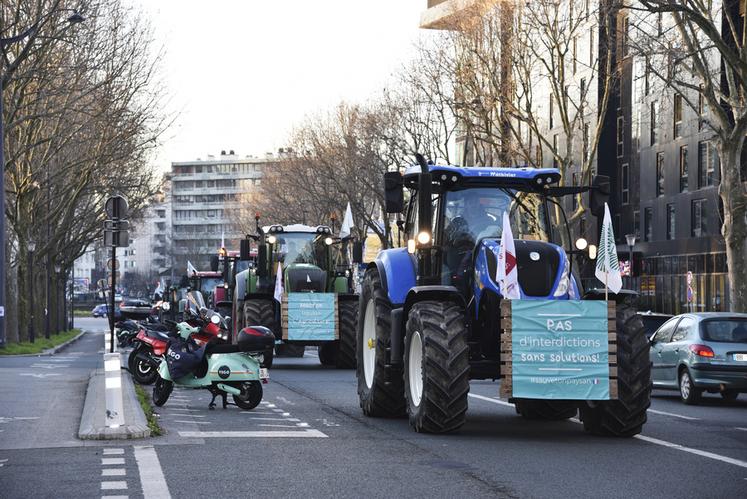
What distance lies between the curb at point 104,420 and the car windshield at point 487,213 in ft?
12.7

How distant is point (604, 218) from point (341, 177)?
54.4 m

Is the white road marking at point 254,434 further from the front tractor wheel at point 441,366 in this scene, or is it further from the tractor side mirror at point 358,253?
the tractor side mirror at point 358,253

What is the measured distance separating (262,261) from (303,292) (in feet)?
4.15

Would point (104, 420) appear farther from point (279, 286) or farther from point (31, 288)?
point (31, 288)

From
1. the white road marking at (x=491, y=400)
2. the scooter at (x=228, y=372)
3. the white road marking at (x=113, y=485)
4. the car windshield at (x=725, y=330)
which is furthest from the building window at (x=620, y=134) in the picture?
the white road marking at (x=113, y=485)

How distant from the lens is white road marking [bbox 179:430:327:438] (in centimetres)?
1396

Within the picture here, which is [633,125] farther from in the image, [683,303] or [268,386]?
[268,386]

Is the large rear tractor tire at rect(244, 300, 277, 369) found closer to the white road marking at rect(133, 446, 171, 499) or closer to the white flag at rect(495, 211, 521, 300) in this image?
the white flag at rect(495, 211, 521, 300)

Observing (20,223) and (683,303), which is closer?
(20,223)

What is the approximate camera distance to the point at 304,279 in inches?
1209

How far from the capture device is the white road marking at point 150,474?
384 inches

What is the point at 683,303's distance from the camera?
2344 inches

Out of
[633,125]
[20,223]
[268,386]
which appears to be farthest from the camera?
[633,125]

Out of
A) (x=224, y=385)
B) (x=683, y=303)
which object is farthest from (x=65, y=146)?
(x=224, y=385)
